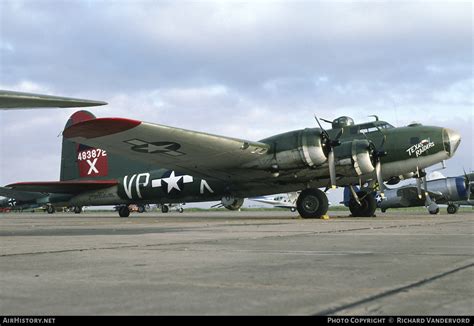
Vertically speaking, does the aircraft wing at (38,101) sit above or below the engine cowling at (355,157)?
below

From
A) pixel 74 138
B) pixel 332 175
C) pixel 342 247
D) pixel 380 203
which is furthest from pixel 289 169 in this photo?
pixel 380 203

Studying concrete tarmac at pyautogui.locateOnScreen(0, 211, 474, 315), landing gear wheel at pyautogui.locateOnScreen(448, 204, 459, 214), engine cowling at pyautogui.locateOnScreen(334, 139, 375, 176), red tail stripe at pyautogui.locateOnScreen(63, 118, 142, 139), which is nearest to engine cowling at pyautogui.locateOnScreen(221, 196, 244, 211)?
engine cowling at pyautogui.locateOnScreen(334, 139, 375, 176)

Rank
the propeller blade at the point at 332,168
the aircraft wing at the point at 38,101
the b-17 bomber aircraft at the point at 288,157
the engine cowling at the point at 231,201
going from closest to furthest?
the aircraft wing at the point at 38,101 → the b-17 bomber aircraft at the point at 288,157 → the propeller blade at the point at 332,168 → the engine cowling at the point at 231,201

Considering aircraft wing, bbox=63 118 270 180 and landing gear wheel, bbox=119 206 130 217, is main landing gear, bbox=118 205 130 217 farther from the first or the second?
aircraft wing, bbox=63 118 270 180

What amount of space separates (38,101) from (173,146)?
40.6ft

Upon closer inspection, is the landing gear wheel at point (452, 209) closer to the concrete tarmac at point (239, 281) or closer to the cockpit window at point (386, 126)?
the cockpit window at point (386, 126)

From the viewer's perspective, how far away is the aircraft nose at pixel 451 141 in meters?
21.4

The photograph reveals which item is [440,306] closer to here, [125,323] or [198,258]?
[125,323]

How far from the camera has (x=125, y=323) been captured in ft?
9.23

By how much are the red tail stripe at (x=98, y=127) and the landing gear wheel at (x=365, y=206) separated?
1309cm

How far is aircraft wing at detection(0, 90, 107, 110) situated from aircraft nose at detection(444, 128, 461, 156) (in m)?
17.8

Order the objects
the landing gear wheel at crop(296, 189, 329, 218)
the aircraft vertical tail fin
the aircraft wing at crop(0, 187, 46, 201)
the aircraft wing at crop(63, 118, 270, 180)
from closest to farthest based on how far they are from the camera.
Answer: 1. the aircraft wing at crop(63, 118, 270, 180)
2. the landing gear wheel at crop(296, 189, 329, 218)
3. the aircraft vertical tail fin
4. the aircraft wing at crop(0, 187, 46, 201)

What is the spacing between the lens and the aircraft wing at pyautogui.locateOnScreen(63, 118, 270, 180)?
592 inches

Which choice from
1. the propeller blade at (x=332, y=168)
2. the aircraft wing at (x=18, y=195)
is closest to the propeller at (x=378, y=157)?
the propeller blade at (x=332, y=168)
